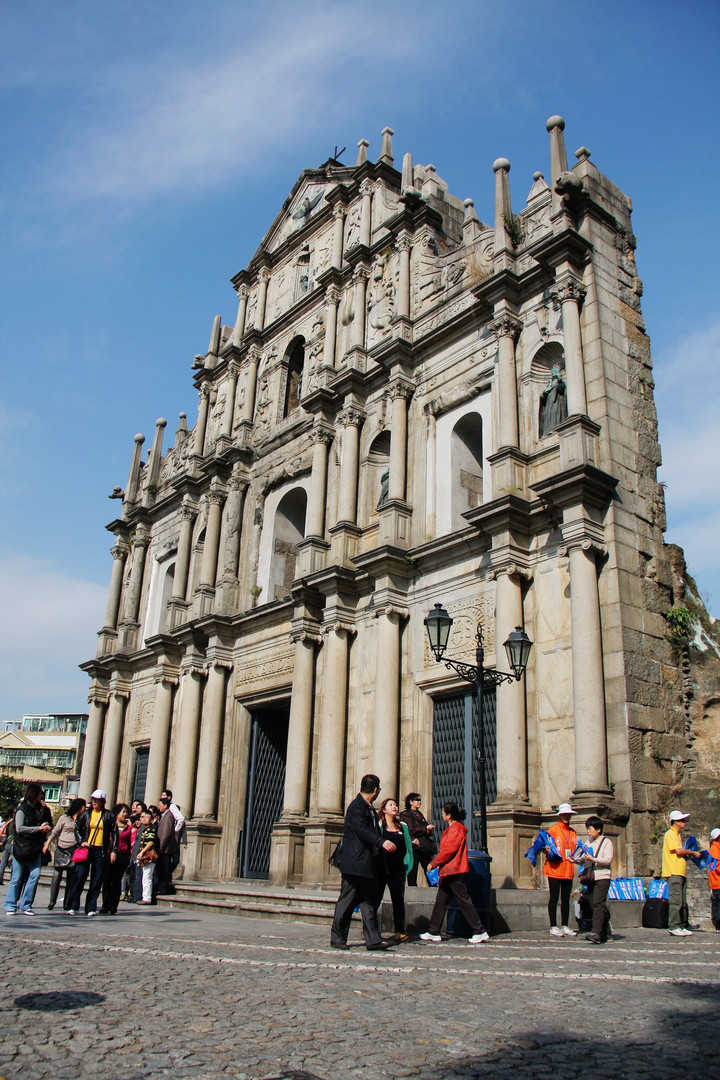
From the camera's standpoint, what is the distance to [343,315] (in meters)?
22.9

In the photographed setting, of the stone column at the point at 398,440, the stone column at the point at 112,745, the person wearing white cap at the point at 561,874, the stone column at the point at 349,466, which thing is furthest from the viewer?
the stone column at the point at 112,745

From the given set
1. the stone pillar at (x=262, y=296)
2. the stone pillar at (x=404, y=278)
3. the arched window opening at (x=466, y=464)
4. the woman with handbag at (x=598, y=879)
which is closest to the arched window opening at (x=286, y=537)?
the stone pillar at (x=404, y=278)

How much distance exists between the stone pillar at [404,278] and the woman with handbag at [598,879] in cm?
1312

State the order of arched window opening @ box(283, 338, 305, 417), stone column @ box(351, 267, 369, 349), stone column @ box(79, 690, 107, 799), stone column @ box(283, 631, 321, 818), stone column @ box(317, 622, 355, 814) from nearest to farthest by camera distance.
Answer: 1. stone column @ box(317, 622, 355, 814)
2. stone column @ box(283, 631, 321, 818)
3. stone column @ box(351, 267, 369, 349)
4. arched window opening @ box(283, 338, 305, 417)
5. stone column @ box(79, 690, 107, 799)

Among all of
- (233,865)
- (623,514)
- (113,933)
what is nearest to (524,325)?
(623,514)

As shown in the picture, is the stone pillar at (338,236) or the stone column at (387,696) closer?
the stone column at (387,696)

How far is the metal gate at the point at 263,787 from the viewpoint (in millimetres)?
21297

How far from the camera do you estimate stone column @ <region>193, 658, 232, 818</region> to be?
21828mm

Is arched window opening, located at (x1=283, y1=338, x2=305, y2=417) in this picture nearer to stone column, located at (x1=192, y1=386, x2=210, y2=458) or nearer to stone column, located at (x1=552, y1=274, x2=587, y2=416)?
stone column, located at (x1=192, y1=386, x2=210, y2=458)

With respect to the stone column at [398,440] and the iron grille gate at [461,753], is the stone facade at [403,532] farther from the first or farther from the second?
the iron grille gate at [461,753]

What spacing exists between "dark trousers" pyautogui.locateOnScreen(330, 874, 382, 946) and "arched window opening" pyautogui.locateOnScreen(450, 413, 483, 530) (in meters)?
10.2

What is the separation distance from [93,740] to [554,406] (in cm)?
1979

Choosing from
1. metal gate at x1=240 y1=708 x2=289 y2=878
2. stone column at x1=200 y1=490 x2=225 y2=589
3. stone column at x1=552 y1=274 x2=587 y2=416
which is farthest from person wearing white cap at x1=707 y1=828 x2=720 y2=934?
stone column at x1=200 y1=490 x2=225 y2=589

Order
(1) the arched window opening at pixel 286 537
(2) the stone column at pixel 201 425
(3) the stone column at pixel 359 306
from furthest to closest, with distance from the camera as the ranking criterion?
1. (2) the stone column at pixel 201 425
2. (1) the arched window opening at pixel 286 537
3. (3) the stone column at pixel 359 306
